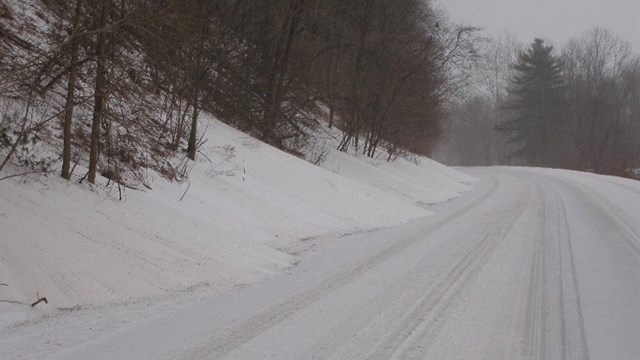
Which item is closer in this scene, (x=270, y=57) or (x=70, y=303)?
(x=70, y=303)

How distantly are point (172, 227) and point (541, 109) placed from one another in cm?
5507

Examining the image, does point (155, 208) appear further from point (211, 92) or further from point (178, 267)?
point (211, 92)

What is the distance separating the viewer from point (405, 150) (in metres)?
24.9

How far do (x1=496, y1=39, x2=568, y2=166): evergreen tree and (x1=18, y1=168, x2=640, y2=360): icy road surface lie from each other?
A: 49251 millimetres

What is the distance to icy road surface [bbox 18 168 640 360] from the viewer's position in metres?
4.59

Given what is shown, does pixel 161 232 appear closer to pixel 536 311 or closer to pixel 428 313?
pixel 428 313

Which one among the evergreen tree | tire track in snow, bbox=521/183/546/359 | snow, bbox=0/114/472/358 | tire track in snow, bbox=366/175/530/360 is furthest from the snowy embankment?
the evergreen tree

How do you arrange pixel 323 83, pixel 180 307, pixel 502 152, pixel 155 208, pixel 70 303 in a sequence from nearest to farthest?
pixel 70 303, pixel 180 307, pixel 155 208, pixel 323 83, pixel 502 152

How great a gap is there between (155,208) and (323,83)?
15.4 meters

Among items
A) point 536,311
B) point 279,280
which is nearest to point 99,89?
point 279,280

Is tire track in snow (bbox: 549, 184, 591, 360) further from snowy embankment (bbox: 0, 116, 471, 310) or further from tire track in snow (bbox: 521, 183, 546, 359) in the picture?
snowy embankment (bbox: 0, 116, 471, 310)

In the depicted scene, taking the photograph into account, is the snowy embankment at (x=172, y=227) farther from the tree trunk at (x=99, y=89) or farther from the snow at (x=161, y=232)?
the tree trunk at (x=99, y=89)

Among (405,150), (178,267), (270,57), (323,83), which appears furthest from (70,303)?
(405,150)

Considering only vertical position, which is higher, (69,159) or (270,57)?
(270,57)
